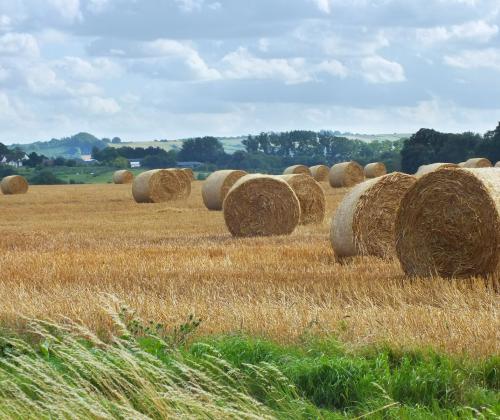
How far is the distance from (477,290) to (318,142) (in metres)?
105

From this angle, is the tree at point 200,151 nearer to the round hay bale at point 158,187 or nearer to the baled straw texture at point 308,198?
the round hay bale at point 158,187

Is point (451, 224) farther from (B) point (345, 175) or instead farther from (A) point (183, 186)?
(B) point (345, 175)

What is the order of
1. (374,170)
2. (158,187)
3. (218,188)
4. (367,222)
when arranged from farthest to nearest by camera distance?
(374,170) → (158,187) → (218,188) → (367,222)

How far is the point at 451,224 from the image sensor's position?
44.1 ft

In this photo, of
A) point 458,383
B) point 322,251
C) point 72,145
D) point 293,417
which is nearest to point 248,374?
point 293,417

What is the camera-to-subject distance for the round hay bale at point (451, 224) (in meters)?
12.9

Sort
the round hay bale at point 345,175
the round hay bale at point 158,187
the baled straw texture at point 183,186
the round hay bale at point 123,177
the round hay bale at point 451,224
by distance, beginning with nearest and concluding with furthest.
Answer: the round hay bale at point 451,224 < the round hay bale at point 158,187 < the baled straw texture at point 183,186 < the round hay bale at point 345,175 < the round hay bale at point 123,177

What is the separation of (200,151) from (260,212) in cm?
8668

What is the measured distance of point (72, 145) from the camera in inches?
7343

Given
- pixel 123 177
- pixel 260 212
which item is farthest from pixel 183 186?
pixel 123 177

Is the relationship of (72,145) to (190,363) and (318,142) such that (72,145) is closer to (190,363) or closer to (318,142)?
(318,142)

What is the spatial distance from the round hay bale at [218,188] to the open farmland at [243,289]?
8.38 metres

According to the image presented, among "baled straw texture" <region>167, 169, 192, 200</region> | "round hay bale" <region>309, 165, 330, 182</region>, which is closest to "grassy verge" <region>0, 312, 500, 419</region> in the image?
"baled straw texture" <region>167, 169, 192, 200</region>

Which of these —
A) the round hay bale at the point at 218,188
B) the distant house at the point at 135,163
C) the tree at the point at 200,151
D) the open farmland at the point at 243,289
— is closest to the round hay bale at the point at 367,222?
the open farmland at the point at 243,289
